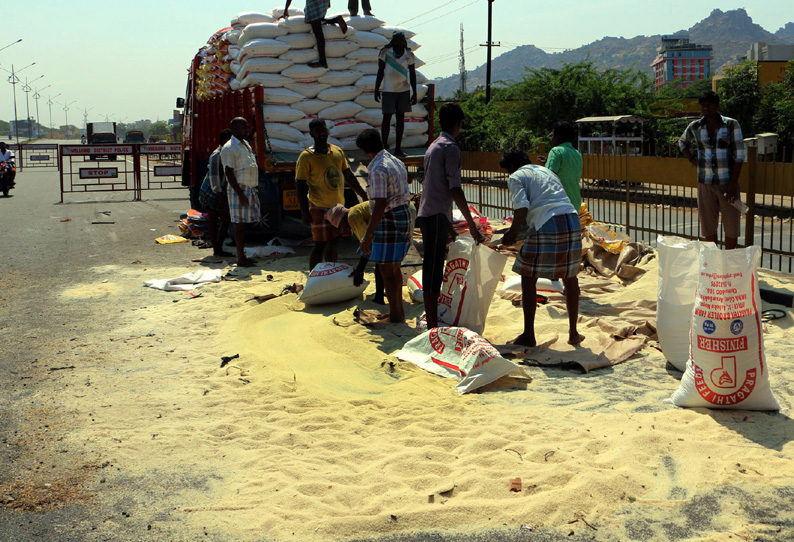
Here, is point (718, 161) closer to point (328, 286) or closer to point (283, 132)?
point (328, 286)

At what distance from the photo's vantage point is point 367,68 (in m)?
10.5

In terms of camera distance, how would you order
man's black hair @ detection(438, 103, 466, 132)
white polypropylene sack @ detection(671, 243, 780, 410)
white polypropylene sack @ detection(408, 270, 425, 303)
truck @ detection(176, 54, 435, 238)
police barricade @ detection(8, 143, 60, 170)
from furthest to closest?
police barricade @ detection(8, 143, 60, 170) < truck @ detection(176, 54, 435, 238) < white polypropylene sack @ detection(408, 270, 425, 303) < man's black hair @ detection(438, 103, 466, 132) < white polypropylene sack @ detection(671, 243, 780, 410)

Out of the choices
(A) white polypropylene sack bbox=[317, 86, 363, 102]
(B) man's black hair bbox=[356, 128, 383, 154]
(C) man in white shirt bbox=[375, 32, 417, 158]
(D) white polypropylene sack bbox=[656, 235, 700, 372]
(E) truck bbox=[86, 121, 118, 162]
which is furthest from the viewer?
(E) truck bbox=[86, 121, 118, 162]

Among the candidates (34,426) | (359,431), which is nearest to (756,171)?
(359,431)

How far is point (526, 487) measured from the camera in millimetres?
3375

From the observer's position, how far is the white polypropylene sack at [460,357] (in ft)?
15.4

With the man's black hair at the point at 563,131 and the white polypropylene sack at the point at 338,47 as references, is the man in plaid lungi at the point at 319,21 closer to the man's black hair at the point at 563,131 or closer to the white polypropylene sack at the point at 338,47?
the white polypropylene sack at the point at 338,47

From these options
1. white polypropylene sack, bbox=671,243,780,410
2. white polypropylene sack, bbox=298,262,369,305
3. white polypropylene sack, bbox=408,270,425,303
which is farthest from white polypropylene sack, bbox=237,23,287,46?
white polypropylene sack, bbox=671,243,780,410

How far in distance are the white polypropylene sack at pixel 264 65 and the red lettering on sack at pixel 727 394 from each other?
7428mm

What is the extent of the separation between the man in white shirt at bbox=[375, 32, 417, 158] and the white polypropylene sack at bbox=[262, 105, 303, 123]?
1.16m

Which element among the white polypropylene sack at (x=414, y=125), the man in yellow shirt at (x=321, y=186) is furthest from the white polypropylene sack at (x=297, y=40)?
the man in yellow shirt at (x=321, y=186)

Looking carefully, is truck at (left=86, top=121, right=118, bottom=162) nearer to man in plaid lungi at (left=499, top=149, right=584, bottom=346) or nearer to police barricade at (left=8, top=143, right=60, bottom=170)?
police barricade at (left=8, top=143, right=60, bottom=170)

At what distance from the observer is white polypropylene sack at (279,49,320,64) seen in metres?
9.99

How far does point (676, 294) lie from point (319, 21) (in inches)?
270
